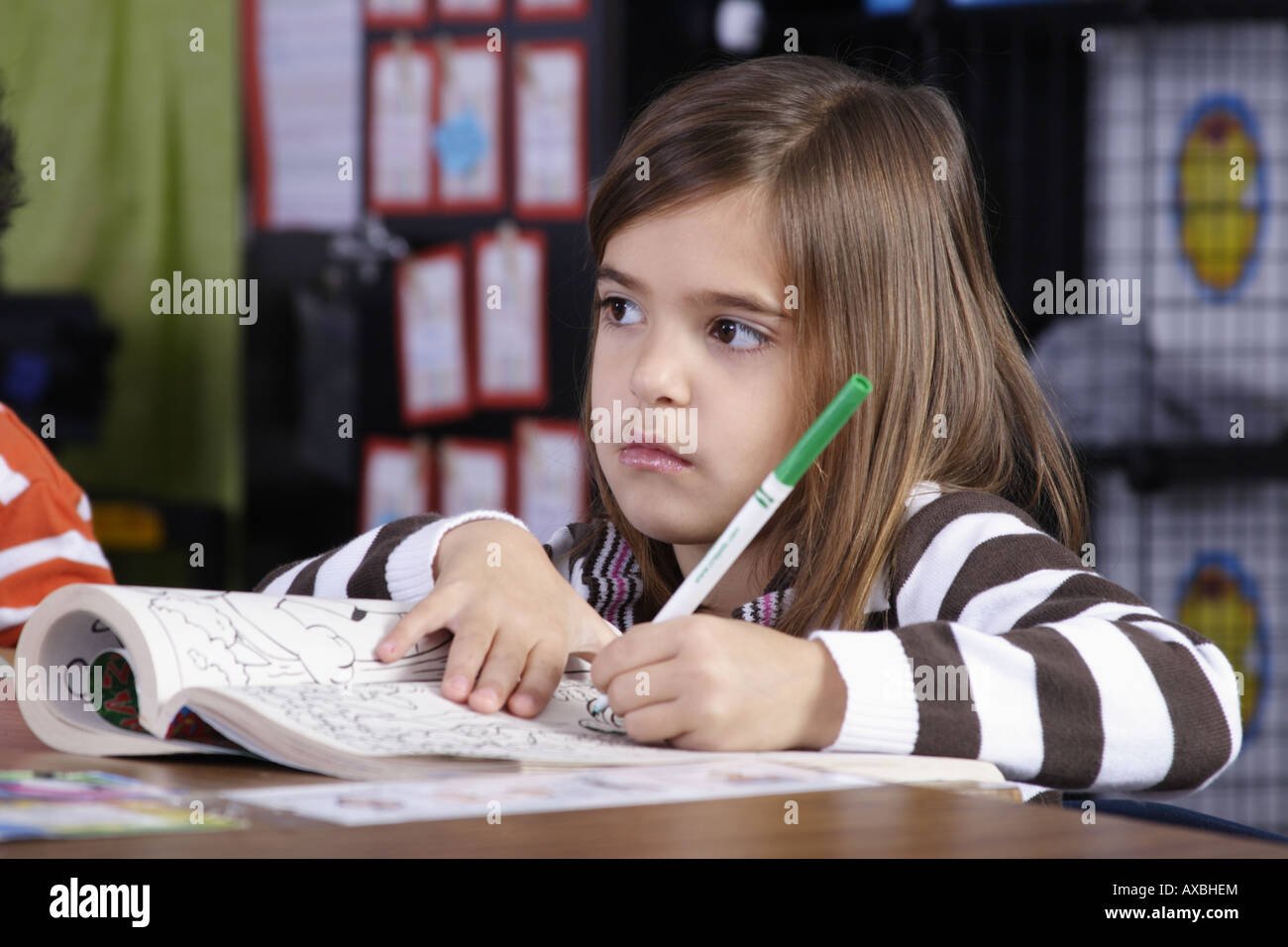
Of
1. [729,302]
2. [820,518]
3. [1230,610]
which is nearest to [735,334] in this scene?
[729,302]

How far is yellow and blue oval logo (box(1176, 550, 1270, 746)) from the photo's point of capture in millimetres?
2244

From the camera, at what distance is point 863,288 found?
0.93 m

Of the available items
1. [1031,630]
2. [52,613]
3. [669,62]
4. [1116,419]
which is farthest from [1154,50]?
[52,613]

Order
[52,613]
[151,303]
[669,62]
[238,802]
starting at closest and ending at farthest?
[238,802]
[52,613]
[669,62]
[151,303]

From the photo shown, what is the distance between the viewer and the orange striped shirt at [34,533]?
1.30m

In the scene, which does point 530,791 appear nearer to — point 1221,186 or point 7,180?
point 7,180

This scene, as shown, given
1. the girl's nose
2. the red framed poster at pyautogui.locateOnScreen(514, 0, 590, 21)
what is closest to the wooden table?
the girl's nose

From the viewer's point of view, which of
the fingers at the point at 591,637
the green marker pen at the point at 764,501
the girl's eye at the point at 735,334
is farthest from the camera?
the girl's eye at the point at 735,334

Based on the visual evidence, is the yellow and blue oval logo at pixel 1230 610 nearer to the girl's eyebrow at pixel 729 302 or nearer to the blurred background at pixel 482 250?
the blurred background at pixel 482 250

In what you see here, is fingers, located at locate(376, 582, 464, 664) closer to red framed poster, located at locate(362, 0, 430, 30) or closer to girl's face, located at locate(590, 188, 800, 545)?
girl's face, located at locate(590, 188, 800, 545)

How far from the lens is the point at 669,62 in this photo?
2.47 m

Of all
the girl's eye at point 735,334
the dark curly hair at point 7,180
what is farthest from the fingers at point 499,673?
the dark curly hair at point 7,180
